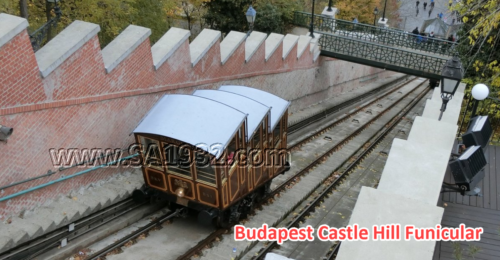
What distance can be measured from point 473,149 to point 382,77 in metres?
32.4

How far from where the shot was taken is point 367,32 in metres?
23.8

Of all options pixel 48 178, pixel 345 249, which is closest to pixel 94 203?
pixel 48 178

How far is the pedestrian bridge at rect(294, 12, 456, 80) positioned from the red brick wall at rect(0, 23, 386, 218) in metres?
11.5

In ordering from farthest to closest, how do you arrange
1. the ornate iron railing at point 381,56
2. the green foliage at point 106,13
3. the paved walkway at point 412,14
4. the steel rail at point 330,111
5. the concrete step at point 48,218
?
the paved walkway at point 412,14 < the ornate iron railing at point 381,56 < the steel rail at point 330,111 < the green foliage at point 106,13 < the concrete step at point 48,218

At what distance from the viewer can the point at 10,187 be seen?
24.4 ft

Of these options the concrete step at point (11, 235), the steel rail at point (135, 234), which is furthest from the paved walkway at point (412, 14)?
the concrete step at point (11, 235)

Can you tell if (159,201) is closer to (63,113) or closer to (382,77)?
(63,113)

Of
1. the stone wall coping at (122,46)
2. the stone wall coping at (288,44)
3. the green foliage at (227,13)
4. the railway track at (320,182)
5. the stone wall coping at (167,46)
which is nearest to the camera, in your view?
the railway track at (320,182)

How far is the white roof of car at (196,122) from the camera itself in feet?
25.5

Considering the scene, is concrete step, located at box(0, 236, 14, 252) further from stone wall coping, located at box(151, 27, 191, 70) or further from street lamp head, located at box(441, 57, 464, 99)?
street lamp head, located at box(441, 57, 464, 99)

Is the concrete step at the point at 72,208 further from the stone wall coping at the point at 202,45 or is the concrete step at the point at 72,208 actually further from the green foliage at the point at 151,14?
the green foliage at the point at 151,14

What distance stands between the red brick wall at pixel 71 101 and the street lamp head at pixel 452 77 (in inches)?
274

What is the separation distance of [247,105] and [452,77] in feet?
14.0

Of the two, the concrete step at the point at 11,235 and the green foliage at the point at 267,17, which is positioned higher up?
the green foliage at the point at 267,17
